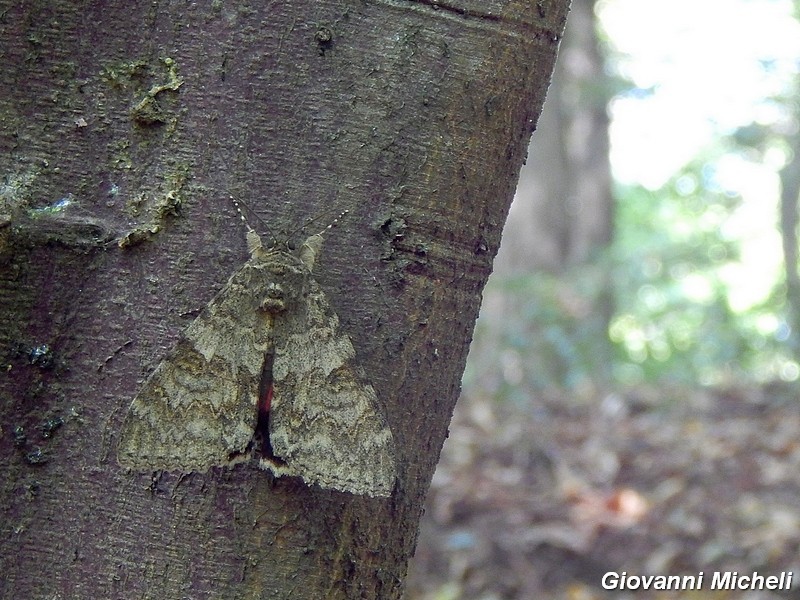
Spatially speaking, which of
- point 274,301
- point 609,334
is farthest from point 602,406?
point 274,301

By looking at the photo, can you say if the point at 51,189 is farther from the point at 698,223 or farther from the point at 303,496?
the point at 698,223

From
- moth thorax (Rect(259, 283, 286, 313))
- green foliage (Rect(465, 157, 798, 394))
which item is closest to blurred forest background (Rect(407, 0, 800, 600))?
green foliage (Rect(465, 157, 798, 394))

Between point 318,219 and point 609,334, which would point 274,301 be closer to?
point 318,219

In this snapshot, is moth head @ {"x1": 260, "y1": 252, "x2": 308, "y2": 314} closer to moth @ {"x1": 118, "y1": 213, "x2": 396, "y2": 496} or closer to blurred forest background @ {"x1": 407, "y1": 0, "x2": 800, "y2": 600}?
moth @ {"x1": 118, "y1": 213, "x2": 396, "y2": 496}

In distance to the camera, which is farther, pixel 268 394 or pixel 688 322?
pixel 688 322

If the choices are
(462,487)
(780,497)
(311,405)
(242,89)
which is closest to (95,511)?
(311,405)

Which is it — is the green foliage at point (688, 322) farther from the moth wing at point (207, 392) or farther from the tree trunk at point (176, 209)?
the tree trunk at point (176, 209)

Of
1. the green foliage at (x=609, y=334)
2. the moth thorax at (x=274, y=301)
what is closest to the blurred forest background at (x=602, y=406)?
the green foliage at (x=609, y=334)
